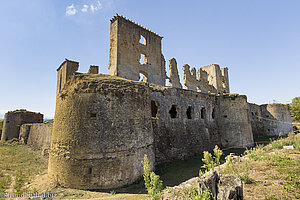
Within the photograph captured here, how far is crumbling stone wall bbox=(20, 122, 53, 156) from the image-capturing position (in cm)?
1401

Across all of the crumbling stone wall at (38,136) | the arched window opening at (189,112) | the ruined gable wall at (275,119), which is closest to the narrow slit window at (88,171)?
the crumbling stone wall at (38,136)

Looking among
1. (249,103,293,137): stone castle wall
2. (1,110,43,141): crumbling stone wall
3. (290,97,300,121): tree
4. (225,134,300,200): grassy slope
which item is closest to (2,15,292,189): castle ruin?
(249,103,293,137): stone castle wall

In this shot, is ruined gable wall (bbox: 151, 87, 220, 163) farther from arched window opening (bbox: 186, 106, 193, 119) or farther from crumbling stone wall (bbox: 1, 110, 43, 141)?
crumbling stone wall (bbox: 1, 110, 43, 141)

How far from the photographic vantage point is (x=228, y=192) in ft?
10.6

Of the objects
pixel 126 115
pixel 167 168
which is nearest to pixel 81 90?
pixel 126 115

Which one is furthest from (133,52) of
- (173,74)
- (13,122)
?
(13,122)

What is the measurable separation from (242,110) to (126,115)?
1202 centimetres

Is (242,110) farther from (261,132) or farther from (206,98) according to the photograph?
(261,132)

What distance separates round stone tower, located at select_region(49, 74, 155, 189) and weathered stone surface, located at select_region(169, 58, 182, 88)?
11.8 m

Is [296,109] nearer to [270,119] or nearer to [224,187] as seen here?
[270,119]

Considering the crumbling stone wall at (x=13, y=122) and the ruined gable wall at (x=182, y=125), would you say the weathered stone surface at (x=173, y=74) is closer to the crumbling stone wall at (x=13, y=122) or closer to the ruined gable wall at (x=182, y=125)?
the ruined gable wall at (x=182, y=125)

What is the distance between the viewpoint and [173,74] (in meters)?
19.5

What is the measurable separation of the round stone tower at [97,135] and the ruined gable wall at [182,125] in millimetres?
2807

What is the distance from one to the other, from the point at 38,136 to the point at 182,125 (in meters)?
15.1
